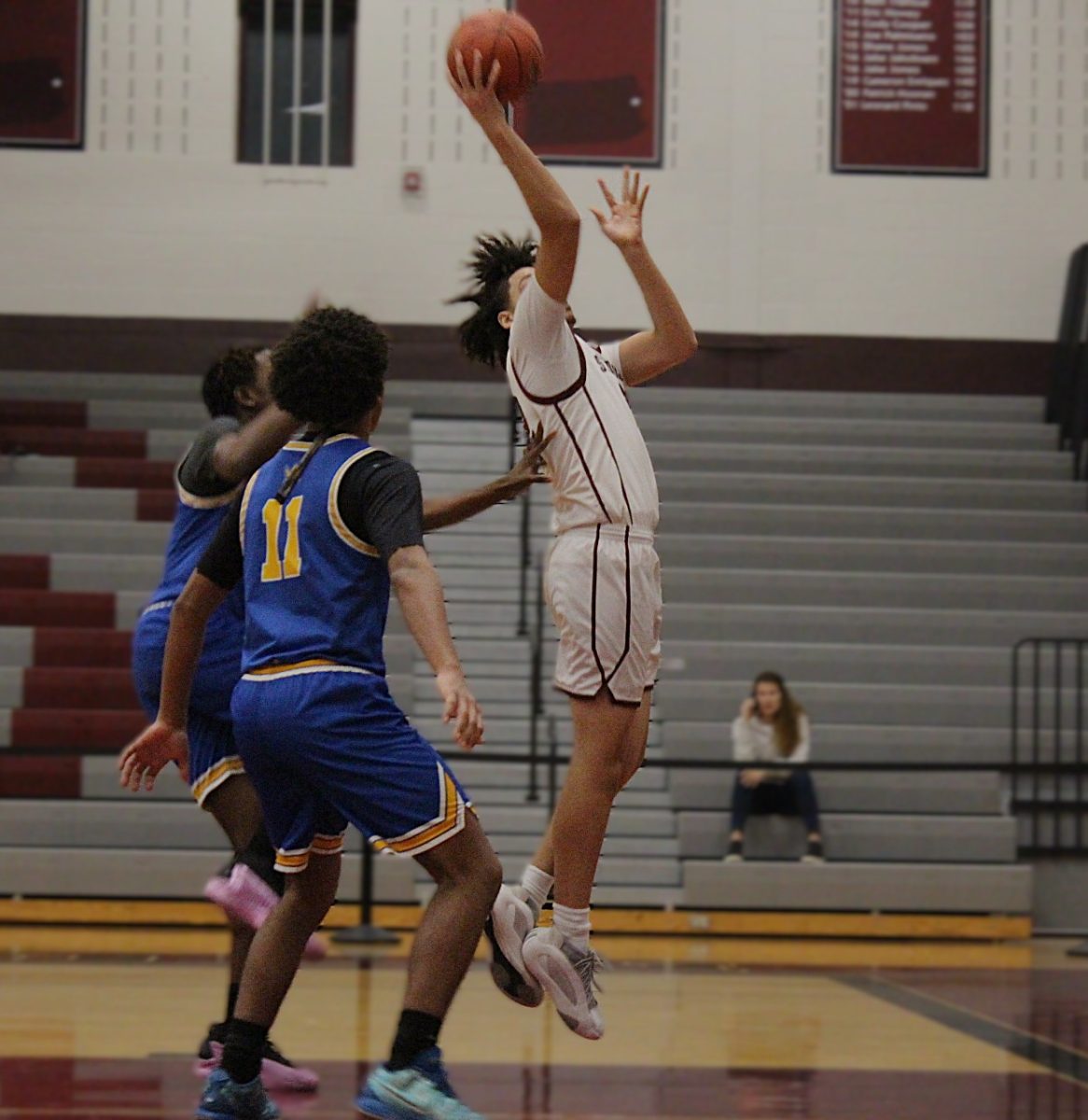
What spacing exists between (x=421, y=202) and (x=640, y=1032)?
7976 millimetres

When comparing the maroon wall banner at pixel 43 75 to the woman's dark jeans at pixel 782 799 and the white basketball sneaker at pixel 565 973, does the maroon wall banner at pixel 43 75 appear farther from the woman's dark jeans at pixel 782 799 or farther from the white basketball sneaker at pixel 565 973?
the white basketball sneaker at pixel 565 973

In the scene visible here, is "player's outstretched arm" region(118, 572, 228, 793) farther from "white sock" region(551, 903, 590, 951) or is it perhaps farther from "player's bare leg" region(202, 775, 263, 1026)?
"white sock" region(551, 903, 590, 951)

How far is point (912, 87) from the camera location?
44.0 ft

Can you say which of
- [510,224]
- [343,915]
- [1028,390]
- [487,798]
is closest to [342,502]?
[343,915]

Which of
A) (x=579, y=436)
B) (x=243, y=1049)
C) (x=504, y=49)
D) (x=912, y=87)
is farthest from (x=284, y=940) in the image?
(x=912, y=87)

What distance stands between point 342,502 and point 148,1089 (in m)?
2.03

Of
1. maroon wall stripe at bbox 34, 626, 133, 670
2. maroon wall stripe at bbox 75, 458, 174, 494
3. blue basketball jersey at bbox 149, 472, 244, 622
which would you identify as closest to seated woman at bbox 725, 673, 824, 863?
maroon wall stripe at bbox 34, 626, 133, 670

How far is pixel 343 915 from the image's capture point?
903cm

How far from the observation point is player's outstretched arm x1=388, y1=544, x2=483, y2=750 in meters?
3.66

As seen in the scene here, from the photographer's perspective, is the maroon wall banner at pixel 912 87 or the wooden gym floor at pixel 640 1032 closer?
the wooden gym floor at pixel 640 1032

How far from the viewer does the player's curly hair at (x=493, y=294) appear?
472 centimetres

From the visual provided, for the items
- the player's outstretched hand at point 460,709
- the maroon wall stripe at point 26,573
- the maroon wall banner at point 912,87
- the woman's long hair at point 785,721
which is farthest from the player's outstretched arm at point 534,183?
the maroon wall banner at point 912,87

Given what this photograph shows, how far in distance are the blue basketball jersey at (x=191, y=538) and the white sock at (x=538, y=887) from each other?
1.01 m

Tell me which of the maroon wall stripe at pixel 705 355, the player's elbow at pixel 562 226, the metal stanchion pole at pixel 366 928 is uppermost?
the maroon wall stripe at pixel 705 355
